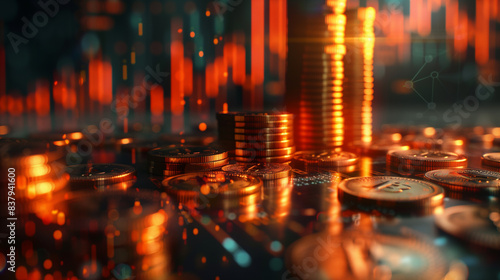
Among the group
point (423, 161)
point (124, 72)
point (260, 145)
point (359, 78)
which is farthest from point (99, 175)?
point (124, 72)

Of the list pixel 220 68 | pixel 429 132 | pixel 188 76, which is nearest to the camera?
pixel 429 132

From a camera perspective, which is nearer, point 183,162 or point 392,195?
point 392,195

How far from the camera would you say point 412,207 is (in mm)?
1355

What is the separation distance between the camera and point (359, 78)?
2971 millimetres

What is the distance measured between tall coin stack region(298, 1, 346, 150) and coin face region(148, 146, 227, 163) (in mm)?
838

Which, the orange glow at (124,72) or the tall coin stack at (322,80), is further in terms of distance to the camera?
the orange glow at (124,72)

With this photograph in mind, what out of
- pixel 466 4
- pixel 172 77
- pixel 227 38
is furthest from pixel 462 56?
pixel 172 77

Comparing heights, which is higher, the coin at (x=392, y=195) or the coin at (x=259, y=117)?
the coin at (x=259, y=117)

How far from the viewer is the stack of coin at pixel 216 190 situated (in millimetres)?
1453

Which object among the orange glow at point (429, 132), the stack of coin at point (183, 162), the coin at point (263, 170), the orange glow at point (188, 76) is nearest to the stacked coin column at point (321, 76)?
the coin at point (263, 170)

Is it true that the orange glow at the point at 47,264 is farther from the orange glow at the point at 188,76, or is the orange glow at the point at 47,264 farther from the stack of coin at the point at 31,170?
the orange glow at the point at 188,76

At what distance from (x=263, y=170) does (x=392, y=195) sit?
0.69 m

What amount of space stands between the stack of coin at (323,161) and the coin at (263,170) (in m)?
0.23

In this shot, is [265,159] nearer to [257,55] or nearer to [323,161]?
[323,161]
